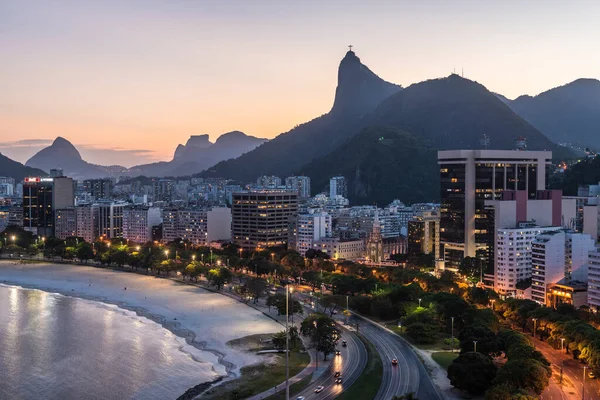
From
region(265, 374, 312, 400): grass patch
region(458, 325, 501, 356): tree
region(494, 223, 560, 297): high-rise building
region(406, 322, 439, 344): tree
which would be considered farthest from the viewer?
region(494, 223, 560, 297): high-rise building

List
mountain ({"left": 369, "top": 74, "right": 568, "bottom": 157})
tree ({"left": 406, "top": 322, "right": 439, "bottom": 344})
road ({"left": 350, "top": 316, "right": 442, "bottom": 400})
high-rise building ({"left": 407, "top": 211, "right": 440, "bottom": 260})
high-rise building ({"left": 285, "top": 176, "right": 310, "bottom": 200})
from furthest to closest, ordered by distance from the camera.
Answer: mountain ({"left": 369, "top": 74, "right": 568, "bottom": 157})
high-rise building ({"left": 285, "top": 176, "right": 310, "bottom": 200})
high-rise building ({"left": 407, "top": 211, "right": 440, "bottom": 260})
tree ({"left": 406, "top": 322, "right": 439, "bottom": 344})
road ({"left": 350, "top": 316, "right": 442, "bottom": 400})

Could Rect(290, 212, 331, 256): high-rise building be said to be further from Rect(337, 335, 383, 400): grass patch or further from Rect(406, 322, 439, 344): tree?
Rect(337, 335, 383, 400): grass patch

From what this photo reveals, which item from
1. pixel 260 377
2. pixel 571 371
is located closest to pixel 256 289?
pixel 260 377

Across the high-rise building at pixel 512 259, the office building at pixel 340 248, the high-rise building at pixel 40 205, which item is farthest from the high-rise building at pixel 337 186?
the high-rise building at pixel 512 259

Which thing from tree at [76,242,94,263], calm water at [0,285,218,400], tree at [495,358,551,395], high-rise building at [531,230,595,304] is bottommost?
calm water at [0,285,218,400]

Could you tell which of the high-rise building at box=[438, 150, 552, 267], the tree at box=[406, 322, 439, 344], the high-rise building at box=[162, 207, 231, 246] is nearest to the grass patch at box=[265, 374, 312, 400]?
the tree at box=[406, 322, 439, 344]

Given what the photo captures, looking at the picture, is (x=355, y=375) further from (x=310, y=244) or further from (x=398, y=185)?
(x=398, y=185)

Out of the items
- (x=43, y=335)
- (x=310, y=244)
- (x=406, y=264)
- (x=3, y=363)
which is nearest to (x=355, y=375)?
(x=3, y=363)
